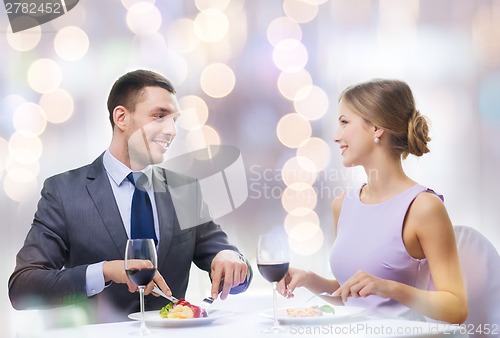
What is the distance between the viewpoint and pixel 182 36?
2.42 m

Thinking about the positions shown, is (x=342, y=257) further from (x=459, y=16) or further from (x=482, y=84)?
(x=459, y=16)

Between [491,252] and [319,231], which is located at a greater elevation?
[491,252]

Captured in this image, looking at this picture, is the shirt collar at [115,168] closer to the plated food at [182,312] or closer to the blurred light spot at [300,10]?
the plated food at [182,312]

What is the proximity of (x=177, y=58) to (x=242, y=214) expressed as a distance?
0.65 meters

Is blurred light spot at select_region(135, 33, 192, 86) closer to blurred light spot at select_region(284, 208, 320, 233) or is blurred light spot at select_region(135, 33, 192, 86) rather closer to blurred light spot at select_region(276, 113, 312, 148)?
blurred light spot at select_region(276, 113, 312, 148)

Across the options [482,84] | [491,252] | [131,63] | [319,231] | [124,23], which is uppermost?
[124,23]

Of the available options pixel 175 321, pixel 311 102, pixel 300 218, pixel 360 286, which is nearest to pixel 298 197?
pixel 300 218

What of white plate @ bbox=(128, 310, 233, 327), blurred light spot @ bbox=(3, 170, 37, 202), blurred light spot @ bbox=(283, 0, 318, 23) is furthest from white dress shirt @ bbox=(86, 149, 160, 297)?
blurred light spot @ bbox=(283, 0, 318, 23)

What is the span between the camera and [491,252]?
5.13 feet

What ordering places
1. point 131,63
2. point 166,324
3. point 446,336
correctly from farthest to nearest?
1. point 131,63
2. point 166,324
3. point 446,336

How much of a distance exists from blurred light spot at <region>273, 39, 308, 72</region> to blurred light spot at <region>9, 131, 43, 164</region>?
3.21 feet

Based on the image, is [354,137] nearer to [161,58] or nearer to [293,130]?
[293,130]

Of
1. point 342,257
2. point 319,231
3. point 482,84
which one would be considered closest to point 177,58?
point 319,231

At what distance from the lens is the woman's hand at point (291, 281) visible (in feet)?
4.83
